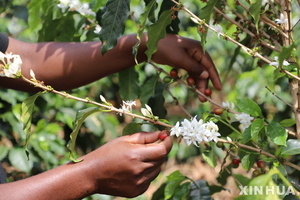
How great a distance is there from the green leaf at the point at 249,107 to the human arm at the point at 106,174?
0.22 metres

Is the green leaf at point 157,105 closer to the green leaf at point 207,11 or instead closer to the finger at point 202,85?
the finger at point 202,85

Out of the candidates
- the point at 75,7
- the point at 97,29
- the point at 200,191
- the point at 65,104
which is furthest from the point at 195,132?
the point at 65,104

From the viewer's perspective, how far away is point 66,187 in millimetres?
1163

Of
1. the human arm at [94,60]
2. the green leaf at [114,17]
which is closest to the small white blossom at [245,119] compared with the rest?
the human arm at [94,60]

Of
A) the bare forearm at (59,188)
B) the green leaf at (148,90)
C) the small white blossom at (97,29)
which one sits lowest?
the bare forearm at (59,188)

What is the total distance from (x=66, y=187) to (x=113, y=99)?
2.09 meters

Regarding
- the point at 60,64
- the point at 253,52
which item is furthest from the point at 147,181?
the point at 60,64

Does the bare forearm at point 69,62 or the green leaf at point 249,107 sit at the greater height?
the green leaf at point 249,107

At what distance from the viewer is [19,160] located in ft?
6.64

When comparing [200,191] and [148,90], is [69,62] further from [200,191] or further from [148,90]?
[200,191]

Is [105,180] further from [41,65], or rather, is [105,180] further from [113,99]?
[113,99]

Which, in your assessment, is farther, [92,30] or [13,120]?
[13,120]

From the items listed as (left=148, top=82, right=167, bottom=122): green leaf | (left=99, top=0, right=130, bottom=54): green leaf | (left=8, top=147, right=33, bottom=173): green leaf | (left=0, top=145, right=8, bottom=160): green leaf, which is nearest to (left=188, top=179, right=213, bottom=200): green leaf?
(left=148, top=82, right=167, bottom=122): green leaf

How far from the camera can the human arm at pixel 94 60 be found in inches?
54.3
